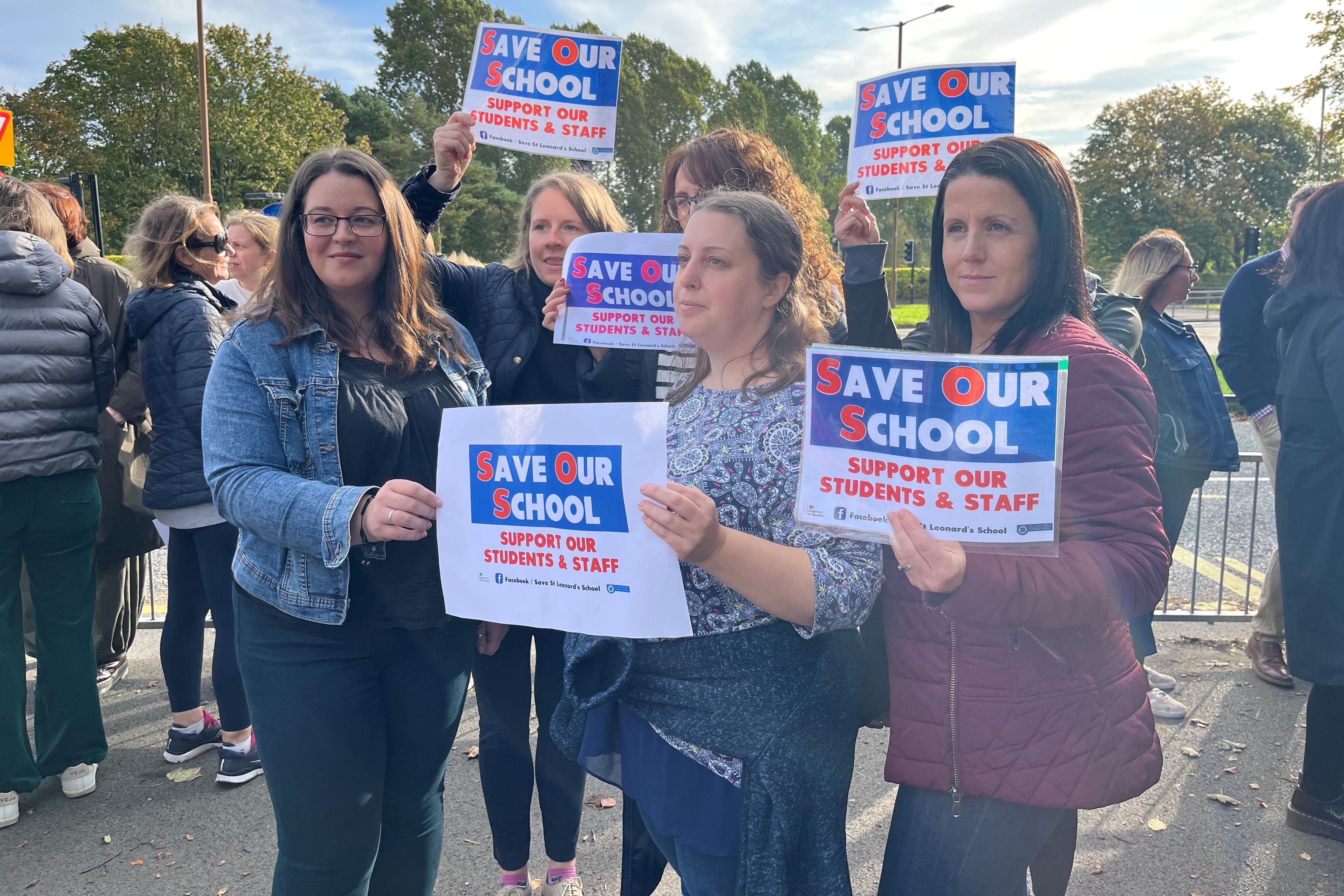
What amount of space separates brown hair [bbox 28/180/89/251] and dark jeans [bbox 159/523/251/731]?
156cm

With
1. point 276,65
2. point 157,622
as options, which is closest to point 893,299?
point 276,65

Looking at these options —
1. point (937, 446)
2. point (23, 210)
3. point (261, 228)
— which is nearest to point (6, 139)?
point (261, 228)

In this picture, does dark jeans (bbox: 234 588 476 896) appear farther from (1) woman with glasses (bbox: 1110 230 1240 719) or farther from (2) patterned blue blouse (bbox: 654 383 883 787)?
(1) woman with glasses (bbox: 1110 230 1240 719)

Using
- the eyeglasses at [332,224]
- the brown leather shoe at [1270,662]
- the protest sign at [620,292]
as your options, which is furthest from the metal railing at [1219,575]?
the eyeglasses at [332,224]

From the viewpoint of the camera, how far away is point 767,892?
1658mm

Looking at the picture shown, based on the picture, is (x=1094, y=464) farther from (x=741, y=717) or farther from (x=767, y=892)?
(x=767, y=892)

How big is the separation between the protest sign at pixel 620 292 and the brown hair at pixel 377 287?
1.51ft

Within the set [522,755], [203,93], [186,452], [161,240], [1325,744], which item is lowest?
[1325,744]

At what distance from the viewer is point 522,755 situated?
2.71 meters

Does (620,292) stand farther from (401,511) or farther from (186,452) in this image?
(186,452)

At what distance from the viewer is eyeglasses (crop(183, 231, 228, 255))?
3.71 meters

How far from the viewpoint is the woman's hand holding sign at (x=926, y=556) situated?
4.74 ft

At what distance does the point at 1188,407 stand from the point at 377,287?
3927 millimetres

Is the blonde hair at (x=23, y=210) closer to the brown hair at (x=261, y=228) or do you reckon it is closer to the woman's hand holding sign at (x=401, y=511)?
the brown hair at (x=261, y=228)
